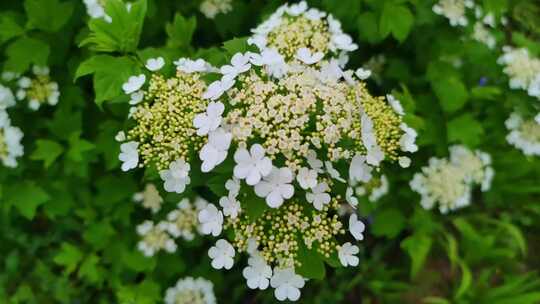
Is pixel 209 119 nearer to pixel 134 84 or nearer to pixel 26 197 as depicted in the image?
pixel 134 84

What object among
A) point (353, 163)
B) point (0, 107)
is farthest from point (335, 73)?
point (0, 107)

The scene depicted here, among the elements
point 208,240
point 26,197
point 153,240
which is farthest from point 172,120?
point 208,240

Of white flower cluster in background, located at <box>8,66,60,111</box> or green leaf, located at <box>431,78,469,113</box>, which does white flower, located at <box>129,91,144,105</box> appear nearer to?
white flower cluster in background, located at <box>8,66,60,111</box>

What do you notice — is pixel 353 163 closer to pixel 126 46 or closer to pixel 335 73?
pixel 335 73

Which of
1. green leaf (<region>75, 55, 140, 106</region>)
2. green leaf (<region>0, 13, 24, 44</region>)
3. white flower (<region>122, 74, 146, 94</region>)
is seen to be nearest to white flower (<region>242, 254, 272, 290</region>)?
white flower (<region>122, 74, 146, 94</region>)

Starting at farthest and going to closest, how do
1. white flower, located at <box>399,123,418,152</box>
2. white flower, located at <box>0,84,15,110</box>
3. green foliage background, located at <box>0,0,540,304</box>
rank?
green foliage background, located at <box>0,0,540,304</box> → white flower, located at <box>0,84,15,110</box> → white flower, located at <box>399,123,418,152</box>
